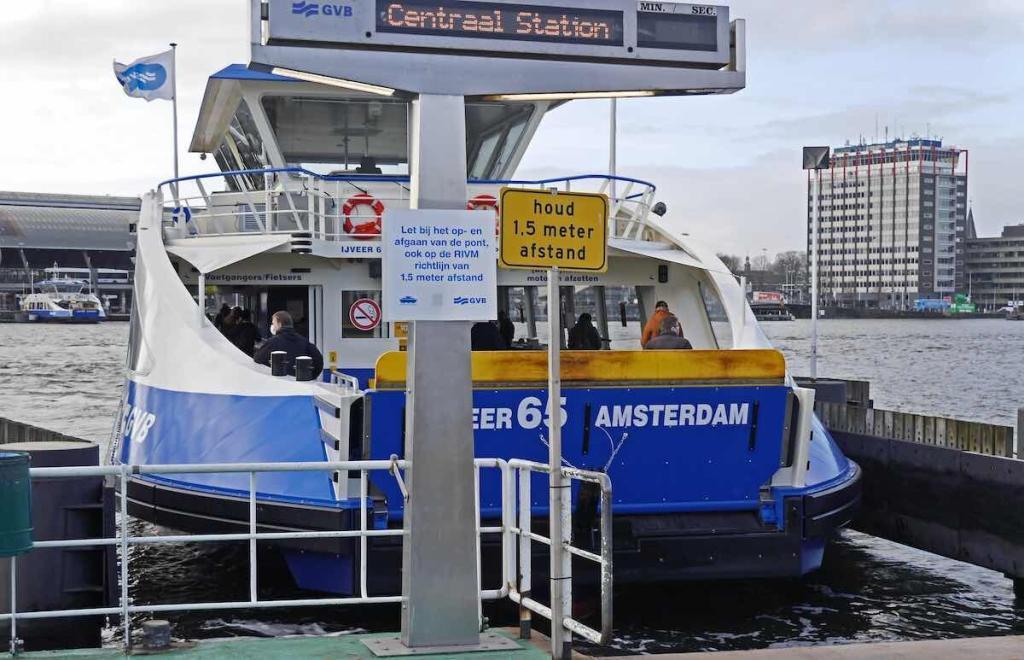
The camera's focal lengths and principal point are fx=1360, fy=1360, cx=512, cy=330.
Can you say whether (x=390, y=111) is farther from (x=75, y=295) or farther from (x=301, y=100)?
(x=75, y=295)

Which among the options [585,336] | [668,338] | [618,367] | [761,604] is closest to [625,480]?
[618,367]

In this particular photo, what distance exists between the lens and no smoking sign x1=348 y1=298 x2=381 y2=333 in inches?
556

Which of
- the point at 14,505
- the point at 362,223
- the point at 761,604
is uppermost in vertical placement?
the point at 362,223

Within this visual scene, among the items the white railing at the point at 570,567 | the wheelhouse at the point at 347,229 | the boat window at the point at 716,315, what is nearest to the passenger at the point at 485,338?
the wheelhouse at the point at 347,229

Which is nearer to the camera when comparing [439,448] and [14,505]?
[14,505]

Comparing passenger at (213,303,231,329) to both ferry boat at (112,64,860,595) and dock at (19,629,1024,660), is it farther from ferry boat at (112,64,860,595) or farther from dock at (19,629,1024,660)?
dock at (19,629,1024,660)

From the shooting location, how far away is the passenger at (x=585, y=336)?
15.2 metres

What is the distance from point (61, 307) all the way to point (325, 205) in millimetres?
134654

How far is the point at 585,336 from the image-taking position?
15172 millimetres

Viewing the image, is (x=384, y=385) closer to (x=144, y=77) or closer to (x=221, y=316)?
(x=221, y=316)

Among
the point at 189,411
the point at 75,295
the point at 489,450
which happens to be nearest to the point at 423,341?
the point at 489,450

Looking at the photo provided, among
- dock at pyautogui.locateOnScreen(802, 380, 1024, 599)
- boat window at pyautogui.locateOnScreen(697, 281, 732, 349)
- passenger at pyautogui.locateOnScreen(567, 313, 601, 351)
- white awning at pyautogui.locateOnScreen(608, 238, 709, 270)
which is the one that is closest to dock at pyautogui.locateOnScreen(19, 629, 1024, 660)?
dock at pyautogui.locateOnScreen(802, 380, 1024, 599)

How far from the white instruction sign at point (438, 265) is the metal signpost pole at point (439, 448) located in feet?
0.40

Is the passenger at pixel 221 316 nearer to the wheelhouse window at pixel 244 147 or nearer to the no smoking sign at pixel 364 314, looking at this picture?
the wheelhouse window at pixel 244 147
